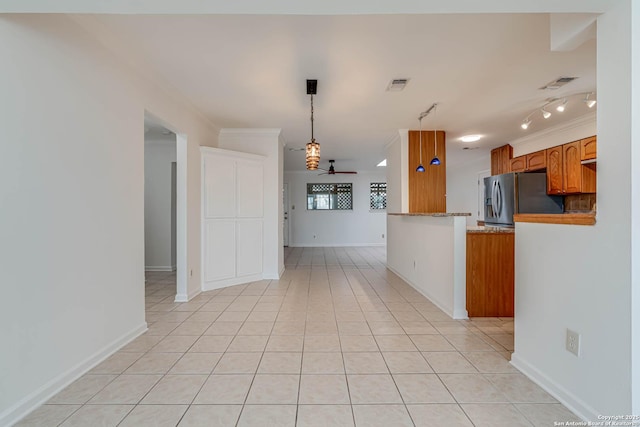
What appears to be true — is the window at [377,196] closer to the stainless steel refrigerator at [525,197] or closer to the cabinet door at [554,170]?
the stainless steel refrigerator at [525,197]

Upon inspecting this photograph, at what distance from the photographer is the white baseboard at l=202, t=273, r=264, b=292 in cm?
411

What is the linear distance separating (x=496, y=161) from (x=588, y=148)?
2083 mm

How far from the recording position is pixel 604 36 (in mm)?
1435

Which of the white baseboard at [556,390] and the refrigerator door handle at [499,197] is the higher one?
the refrigerator door handle at [499,197]

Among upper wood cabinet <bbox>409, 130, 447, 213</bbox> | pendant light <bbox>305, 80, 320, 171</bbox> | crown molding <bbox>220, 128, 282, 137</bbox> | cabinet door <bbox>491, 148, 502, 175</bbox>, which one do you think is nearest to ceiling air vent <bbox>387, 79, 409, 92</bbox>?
pendant light <bbox>305, 80, 320, 171</bbox>

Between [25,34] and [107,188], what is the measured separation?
1.02 meters

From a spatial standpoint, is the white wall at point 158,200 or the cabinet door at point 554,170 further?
the white wall at point 158,200

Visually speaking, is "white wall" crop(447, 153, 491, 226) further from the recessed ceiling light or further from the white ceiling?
the white ceiling

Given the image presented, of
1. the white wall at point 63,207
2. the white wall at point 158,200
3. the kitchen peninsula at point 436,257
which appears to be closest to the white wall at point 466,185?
the kitchen peninsula at point 436,257

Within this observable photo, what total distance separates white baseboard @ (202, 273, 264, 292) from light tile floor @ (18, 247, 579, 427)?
658 mm

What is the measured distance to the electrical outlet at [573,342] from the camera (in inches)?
61.6

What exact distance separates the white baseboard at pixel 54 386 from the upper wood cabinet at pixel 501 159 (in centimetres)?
659

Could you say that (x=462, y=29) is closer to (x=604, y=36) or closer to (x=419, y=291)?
(x=604, y=36)

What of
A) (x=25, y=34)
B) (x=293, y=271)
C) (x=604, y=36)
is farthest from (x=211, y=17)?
(x=293, y=271)
